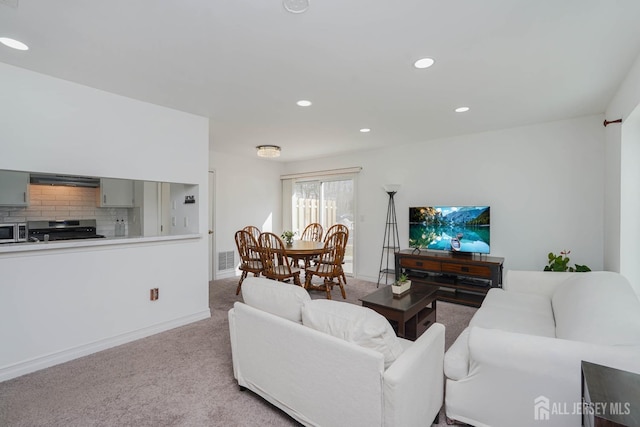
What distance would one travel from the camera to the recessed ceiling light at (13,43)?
185cm

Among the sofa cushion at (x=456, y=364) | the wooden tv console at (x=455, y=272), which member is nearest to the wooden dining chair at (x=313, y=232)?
the wooden tv console at (x=455, y=272)

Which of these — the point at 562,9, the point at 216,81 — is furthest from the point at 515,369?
the point at 216,81

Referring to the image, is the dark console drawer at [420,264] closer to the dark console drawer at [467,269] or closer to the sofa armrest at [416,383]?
the dark console drawer at [467,269]

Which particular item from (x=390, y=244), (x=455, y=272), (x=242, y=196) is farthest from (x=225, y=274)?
(x=455, y=272)

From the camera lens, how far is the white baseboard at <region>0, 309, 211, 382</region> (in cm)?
217

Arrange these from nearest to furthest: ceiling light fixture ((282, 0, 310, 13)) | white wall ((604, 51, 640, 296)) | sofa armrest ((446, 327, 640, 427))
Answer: sofa armrest ((446, 327, 640, 427)) → ceiling light fixture ((282, 0, 310, 13)) → white wall ((604, 51, 640, 296))

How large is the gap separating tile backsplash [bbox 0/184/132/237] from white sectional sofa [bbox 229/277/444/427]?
390 centimetres

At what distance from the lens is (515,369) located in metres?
1.45

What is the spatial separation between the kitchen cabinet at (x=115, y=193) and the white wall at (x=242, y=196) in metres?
1.32

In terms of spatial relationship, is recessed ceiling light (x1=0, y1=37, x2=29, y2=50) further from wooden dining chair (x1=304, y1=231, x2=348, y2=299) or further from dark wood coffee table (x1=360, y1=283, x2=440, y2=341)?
wooden dining chair (x1=304, y1=231, x2=348, y2=299)

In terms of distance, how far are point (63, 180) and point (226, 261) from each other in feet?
8.75

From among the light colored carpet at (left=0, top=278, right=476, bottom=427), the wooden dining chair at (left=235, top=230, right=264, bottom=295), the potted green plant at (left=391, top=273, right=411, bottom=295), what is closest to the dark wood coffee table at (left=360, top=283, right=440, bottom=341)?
the potted green plant at (left=391, top=273, right=411, bottom=295)

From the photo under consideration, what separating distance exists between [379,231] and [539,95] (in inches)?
115

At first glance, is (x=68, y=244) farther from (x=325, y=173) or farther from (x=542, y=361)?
(x=325, y=173)
